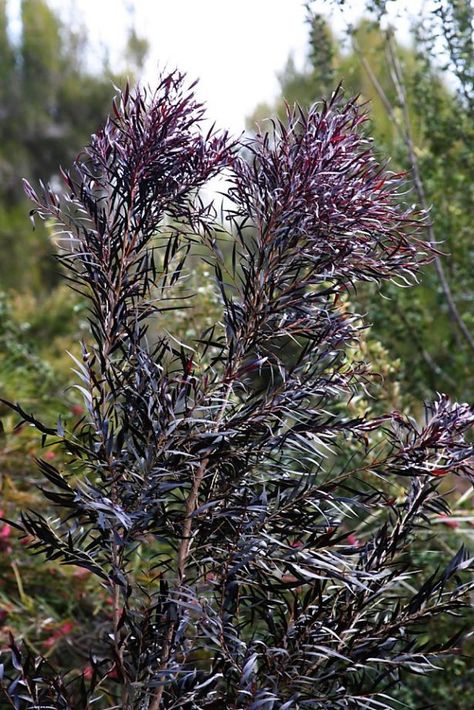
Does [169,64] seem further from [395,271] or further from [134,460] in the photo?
[134,460]

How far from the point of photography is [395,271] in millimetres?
1645

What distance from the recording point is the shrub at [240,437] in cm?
152

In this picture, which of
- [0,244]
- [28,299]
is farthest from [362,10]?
[0,244]

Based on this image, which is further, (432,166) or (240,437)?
(432,166)

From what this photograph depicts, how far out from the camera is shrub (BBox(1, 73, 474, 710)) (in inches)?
59.9

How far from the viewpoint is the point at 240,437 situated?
1.60 meters

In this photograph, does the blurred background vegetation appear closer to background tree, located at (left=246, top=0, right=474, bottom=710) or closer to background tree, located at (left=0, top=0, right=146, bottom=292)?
background tree, located at (left=246, top=0, right=474, bottom=710)

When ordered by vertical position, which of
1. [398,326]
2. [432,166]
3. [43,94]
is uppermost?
[43,94]

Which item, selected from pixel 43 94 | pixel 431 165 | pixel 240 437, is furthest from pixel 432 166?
pixel 43 94

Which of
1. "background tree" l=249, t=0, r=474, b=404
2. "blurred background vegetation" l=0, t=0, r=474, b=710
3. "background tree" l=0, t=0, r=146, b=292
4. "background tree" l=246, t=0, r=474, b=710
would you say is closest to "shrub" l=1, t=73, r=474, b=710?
"blurred background vegetation" l=0, t=0, r=474, b=710

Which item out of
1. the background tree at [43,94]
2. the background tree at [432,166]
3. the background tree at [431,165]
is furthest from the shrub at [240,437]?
the background tree at [43,94]

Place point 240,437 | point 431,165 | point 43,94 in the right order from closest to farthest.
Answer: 1. point 240,437
2. point 431,165
3. point 43,94

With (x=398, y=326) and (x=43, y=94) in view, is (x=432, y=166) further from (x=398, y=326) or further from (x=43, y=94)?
(x=43, y=94)

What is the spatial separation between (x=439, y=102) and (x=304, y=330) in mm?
2612
